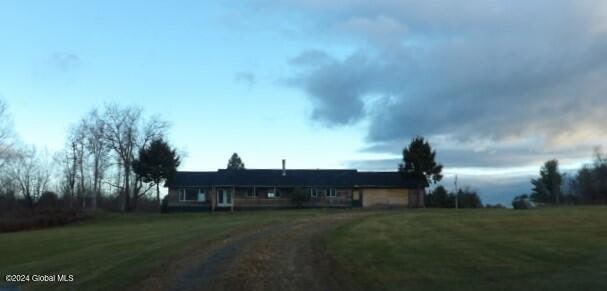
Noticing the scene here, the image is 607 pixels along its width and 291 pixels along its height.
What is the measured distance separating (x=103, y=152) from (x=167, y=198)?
50.8 feet

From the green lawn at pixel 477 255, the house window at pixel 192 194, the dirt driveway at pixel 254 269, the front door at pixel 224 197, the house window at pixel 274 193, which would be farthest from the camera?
the house window at pixel 192 194

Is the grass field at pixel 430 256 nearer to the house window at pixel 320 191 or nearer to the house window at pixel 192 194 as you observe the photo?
the house window at pixel 320 191

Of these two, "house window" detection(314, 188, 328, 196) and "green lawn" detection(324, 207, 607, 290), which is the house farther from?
"green lawn" detection(324, 207, 607, 290)

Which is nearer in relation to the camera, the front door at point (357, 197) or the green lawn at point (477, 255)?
the green lawn at point (477, 255)

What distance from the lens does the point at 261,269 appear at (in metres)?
16.1

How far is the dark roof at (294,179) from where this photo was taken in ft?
215

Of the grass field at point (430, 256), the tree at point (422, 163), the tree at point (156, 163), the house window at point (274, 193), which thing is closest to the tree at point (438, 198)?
the tree at point (422, 163)

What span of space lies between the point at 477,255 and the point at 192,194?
169 ft

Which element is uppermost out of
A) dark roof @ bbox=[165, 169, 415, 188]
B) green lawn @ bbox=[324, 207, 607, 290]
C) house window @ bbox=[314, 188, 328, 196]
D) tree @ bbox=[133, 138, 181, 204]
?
tree @ bbox=[133, 138, 181, 204]

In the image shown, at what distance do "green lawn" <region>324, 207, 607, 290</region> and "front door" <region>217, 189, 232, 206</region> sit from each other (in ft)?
127

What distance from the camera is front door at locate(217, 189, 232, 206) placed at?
218ft

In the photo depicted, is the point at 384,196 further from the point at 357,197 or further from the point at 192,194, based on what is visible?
the point at 192,194

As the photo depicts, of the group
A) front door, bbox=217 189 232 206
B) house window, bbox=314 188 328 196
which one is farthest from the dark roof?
front door, bbox=217 189 232 206

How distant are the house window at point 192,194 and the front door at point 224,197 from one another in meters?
1.46
